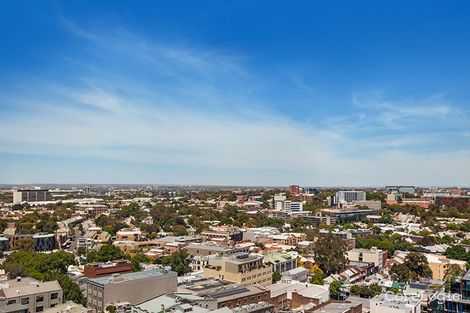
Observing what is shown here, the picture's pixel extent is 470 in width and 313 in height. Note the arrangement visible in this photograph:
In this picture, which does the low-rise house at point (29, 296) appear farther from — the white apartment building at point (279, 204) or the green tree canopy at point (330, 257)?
the white apartment building at point (279, 204)

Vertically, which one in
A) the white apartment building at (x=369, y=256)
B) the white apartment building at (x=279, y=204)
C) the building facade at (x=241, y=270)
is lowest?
the white apartment building at (x=369, y=256)

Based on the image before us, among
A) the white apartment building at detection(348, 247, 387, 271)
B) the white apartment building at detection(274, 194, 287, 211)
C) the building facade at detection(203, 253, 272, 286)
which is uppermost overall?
the white apartment building at detection(274, 194, 287, 211)

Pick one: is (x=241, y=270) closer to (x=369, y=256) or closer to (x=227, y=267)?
(x=227, y=267)

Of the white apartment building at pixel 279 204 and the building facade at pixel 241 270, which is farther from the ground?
the white apartment building at pixel 279 204

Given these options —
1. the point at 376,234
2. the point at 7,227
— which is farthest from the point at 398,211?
the point at 7,227

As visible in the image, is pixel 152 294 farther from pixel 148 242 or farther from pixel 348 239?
pixel 348 239

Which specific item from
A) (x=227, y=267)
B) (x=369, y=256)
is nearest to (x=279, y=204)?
(x=369, y=256)

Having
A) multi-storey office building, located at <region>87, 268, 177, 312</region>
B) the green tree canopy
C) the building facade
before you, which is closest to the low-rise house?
multi-storey office building, located at <region>87, 268, 177, 312</region>

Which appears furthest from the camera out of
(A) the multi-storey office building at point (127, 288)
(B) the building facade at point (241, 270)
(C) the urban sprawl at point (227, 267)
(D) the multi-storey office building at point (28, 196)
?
(D) the multi-storey office building at point (28, 196)

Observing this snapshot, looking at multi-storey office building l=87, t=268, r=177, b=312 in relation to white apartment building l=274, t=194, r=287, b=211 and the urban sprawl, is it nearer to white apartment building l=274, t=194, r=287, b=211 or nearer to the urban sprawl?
the urban sprawl

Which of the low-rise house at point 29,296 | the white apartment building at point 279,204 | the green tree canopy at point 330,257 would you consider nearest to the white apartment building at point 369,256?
the green tree canopy at point 330,257

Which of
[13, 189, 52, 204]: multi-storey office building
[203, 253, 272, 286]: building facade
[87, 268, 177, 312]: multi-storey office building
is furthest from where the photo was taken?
[13, 189, 52, 204]: multi-storey office building

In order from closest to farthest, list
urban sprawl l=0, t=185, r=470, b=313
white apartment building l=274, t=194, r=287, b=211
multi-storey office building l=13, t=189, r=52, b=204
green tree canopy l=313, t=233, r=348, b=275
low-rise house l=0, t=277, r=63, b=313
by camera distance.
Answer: low-rise house l=0, t=277, r=63, b=313 → urban sprawl l=0, t=185, r=470, b=313 → green tree canopy l=313, t=233, r=348, b=275 → white apartment building l=274, t=194, r=287, b=211 → multi-storey office building l=13, t=189, r=52, b=204
